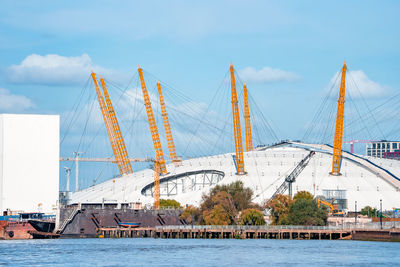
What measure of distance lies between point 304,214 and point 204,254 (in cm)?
4103

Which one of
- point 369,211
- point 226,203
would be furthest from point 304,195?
point 226,203

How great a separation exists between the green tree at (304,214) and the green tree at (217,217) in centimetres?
984

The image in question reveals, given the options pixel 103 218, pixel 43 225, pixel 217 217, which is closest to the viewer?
pixel 217 217

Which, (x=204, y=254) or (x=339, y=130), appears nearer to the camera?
(x=204, y=254)

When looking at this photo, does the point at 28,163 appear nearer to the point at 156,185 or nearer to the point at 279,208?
the point at 156,185

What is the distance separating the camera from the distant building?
459 feet

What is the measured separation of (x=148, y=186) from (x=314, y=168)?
34347 mm

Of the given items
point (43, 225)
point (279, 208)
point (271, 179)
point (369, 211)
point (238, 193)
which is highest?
point (271, 179)

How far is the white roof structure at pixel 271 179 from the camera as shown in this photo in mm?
164375

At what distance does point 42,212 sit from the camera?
14150 cm

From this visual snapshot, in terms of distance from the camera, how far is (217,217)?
142m

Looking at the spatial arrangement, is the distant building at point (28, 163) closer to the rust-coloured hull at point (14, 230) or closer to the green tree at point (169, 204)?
the rust-coloured hull at point (14, 230)

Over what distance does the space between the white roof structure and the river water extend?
4512 centimetres

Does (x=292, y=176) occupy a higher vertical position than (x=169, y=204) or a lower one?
higher
